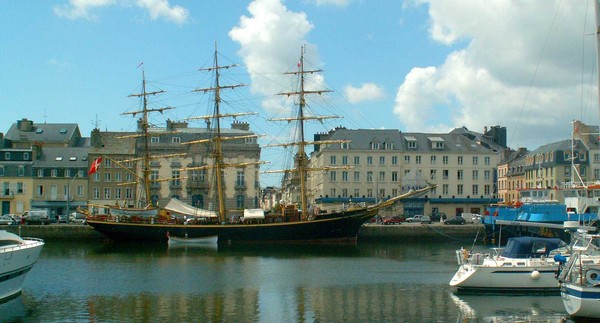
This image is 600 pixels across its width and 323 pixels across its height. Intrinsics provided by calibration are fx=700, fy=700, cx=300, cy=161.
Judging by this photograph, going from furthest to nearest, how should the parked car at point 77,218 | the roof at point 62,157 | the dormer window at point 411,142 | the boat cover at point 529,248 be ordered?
the dormer window at point 411,142 → the roof at point 62,157 → the parked car at point 77,218 → the boat cover at point 529,248

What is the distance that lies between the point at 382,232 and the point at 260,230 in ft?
43.4

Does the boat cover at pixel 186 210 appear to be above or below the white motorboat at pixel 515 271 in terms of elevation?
above

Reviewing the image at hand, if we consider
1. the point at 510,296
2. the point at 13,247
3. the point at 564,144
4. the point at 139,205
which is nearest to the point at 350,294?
the point at 510,296

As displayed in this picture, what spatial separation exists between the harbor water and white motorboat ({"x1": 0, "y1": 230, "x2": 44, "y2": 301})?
24.9 inches

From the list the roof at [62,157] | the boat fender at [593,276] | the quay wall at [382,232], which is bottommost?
the quay wall at [382,232]

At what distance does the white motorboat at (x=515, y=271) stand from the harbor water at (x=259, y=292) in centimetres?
71

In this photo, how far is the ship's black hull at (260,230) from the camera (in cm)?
6944

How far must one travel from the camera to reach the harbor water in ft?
93.7

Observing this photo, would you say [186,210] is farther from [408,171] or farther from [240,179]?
[408,171]

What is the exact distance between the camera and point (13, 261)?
3166cm

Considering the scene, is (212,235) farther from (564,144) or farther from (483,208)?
(564,144)

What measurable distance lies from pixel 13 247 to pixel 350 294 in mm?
15955

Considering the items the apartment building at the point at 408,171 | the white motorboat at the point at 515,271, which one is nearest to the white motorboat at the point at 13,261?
the white motorboat at the point at 515,271

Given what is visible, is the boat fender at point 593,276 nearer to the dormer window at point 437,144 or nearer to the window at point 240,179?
the window at point 240,179
